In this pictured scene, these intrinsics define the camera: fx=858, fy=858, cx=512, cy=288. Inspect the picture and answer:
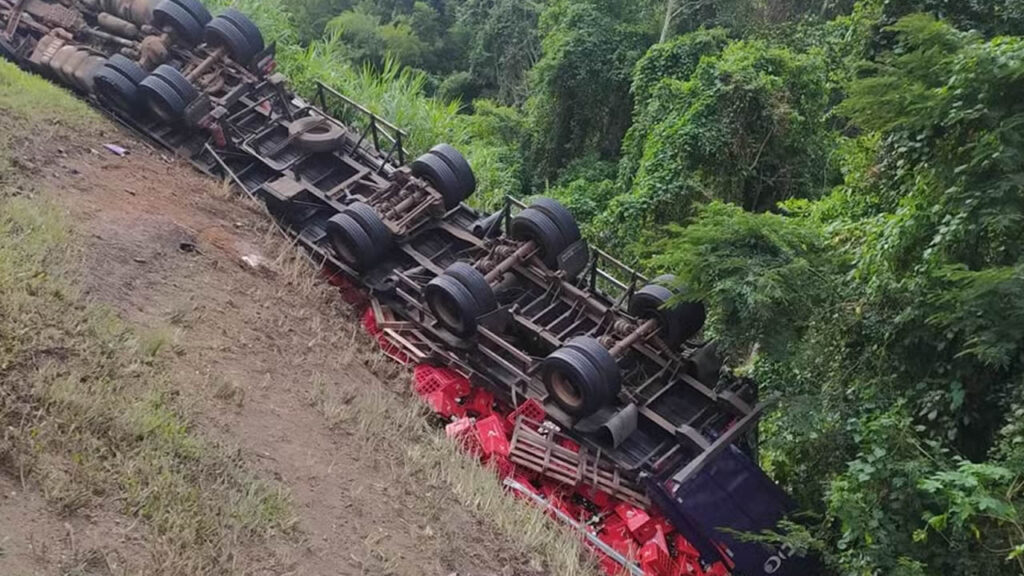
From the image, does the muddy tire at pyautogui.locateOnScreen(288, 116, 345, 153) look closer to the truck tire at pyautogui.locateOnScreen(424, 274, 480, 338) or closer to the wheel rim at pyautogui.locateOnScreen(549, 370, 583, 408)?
the truck tire at pyautogui.locateOnScreen(424, 274, 480, 338)

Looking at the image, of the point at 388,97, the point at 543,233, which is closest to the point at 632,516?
the point at 543,233

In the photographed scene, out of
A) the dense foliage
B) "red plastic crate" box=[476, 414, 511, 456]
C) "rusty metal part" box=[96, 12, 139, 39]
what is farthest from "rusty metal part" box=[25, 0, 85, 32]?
the dense foliage

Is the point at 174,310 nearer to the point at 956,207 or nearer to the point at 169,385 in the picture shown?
the point at 169,385

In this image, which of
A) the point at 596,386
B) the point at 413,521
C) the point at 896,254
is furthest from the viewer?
the point at 596,386

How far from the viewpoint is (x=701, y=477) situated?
749 centimetres

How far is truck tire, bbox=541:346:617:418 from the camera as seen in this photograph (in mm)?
7828

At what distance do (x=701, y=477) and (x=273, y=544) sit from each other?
12.7ft

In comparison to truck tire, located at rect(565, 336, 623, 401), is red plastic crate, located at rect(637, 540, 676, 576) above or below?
below

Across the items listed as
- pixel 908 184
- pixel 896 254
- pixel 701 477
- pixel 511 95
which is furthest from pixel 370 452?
pixel 511 95

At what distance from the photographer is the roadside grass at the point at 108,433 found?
4684 mm

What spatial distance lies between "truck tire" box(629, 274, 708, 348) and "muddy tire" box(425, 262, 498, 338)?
154cm

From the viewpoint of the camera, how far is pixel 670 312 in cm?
842

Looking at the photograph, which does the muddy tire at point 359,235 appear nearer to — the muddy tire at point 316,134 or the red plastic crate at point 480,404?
the muddy tire at point 316,134

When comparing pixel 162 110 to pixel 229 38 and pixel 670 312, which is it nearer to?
pixel 229 38
